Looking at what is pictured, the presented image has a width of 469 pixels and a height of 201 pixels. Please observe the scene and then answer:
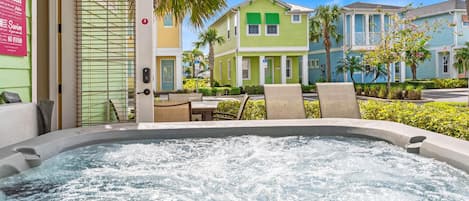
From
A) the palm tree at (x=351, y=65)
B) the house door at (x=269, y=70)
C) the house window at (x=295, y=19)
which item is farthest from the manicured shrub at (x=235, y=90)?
the palm tree at (x=351, y=65)

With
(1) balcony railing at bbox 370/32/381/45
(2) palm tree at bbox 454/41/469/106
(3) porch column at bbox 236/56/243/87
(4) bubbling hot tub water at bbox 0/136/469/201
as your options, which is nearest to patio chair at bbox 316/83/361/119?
(4) bubbling hot tub water at bbox 0/136/469/201

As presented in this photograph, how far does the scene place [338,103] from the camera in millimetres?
5941

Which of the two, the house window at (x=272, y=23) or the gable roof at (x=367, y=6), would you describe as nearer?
the house window at (x=272, y=23)

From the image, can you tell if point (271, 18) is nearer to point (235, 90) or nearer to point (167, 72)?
point (235, 90)

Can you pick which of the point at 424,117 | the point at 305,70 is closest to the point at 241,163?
the point at 424,117

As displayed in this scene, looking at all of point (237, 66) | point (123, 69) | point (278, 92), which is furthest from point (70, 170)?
point (237, 66)

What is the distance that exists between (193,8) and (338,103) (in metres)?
3.96

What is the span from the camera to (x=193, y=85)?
74.5 ft

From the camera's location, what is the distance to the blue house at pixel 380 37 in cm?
2433

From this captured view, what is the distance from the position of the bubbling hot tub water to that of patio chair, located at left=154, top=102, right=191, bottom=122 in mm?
1429

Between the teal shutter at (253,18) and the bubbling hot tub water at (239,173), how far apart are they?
18.3 metres

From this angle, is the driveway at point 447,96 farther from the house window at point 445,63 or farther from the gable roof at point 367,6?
the house window at point 445,63

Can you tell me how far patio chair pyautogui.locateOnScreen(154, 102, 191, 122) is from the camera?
599 cm

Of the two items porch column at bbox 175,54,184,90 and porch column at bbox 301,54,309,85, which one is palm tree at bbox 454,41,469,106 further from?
porch column at bbox 175,54,184,90
